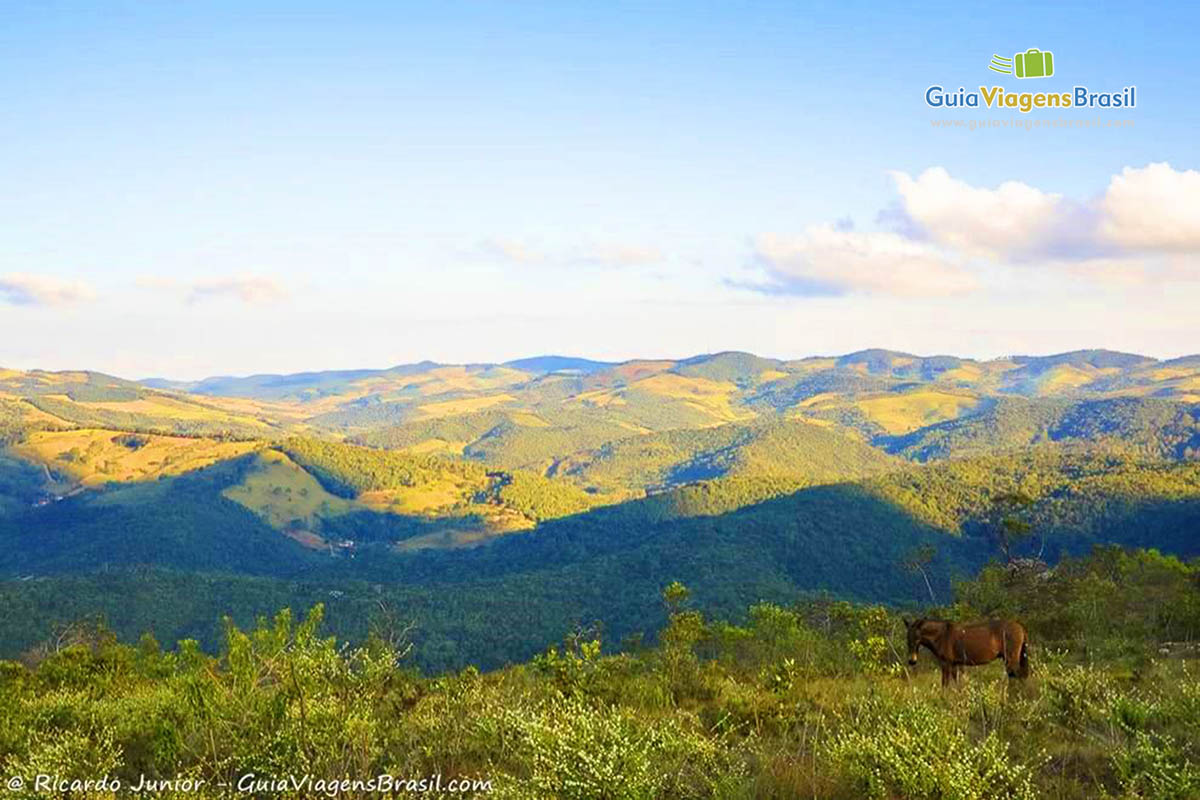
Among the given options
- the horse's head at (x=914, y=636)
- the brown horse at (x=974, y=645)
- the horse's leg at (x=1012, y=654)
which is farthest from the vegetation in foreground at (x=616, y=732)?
the horse's head at (x=914, y=636)

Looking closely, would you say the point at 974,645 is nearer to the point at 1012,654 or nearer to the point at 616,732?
the point at 1012,654

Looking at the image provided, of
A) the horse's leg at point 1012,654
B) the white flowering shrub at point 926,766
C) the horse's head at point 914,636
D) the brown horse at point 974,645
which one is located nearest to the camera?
the white flowering shrub at point 926,766

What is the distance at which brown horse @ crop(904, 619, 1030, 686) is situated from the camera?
59.7ft

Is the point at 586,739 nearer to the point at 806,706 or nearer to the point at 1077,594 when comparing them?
the point at 806,706

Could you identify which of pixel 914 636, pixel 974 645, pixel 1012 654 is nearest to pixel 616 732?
pixel 914 636

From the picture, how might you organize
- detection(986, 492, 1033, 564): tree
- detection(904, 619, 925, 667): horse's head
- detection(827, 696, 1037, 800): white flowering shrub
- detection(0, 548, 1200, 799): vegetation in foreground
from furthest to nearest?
detection(986, 492, 1033, 564): tree → detection(904, 619, 925, 667): horse's head → detection(0, 548, 1200, 799): vegetation in foreground → detection(827, 696, 1037, 800): white flowering shrub

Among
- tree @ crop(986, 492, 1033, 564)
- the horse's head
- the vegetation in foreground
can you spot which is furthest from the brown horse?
tree @ crop(986, 492, 1033, 564)

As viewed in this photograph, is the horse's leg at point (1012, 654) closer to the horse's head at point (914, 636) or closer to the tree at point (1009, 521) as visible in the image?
the horse's head at point (914, 636)

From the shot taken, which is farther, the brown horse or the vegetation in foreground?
the brown horse

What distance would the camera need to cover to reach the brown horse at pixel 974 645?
18.2 m

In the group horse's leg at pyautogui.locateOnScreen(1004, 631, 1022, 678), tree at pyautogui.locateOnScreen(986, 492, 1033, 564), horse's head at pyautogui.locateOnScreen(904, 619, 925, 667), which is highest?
horse's head at pyautogui.locateOnScreen(904, 619, 925, 667)

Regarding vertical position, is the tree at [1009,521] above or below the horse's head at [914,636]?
below

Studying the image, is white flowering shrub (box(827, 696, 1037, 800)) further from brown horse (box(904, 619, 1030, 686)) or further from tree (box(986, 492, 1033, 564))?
tree (box(986, 492, 1033, 564))

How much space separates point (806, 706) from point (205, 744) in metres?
11.8
